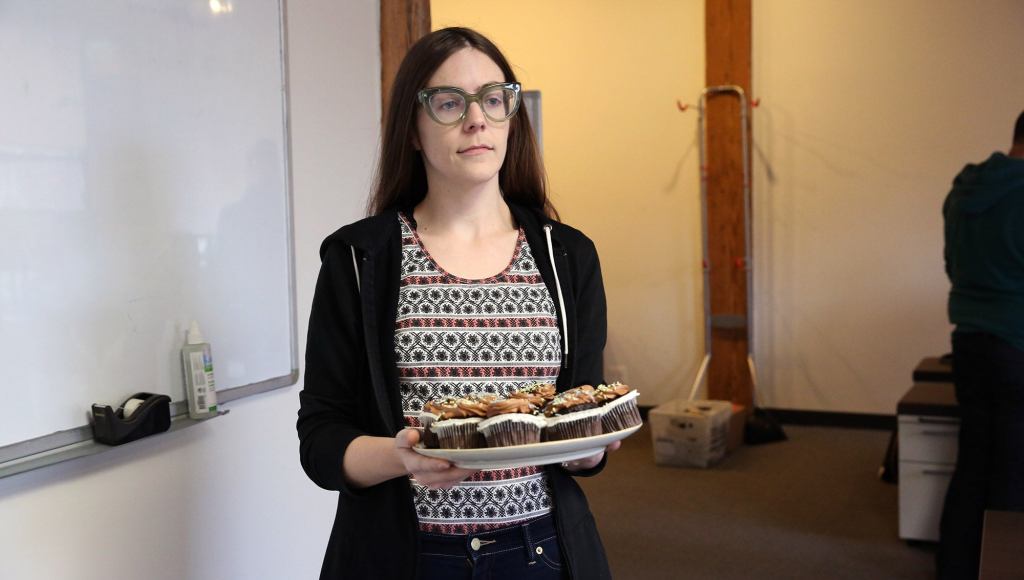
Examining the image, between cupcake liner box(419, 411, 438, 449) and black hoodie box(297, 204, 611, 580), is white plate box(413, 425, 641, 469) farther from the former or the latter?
black hoodie box(297, 204, 611, 580)

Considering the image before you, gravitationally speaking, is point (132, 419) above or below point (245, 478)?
above

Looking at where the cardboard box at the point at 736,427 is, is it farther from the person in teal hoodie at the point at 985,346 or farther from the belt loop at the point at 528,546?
the belt loop at the point at 528,546

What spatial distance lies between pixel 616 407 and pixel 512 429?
0.52 feet

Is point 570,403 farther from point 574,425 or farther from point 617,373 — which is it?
point 617,373

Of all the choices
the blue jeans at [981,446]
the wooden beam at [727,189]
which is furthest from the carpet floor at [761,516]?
the wooden beam at [727,189]

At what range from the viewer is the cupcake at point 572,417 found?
1220 mm

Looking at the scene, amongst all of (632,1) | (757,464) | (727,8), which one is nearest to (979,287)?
(757,464)

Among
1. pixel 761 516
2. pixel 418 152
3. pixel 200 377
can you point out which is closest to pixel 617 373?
pixel 761 516

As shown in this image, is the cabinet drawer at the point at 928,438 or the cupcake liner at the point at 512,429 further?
the cabinet drawer at the point at 928,438

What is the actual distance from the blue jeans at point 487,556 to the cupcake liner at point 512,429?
0.24 m

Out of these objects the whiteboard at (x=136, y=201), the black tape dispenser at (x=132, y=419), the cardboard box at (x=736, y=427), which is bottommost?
the cardboard box at (x=736, y=427)

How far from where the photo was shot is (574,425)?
122 centimetres

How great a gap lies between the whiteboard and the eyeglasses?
0.67 metres

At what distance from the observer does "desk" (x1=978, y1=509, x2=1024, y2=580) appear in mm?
1438
